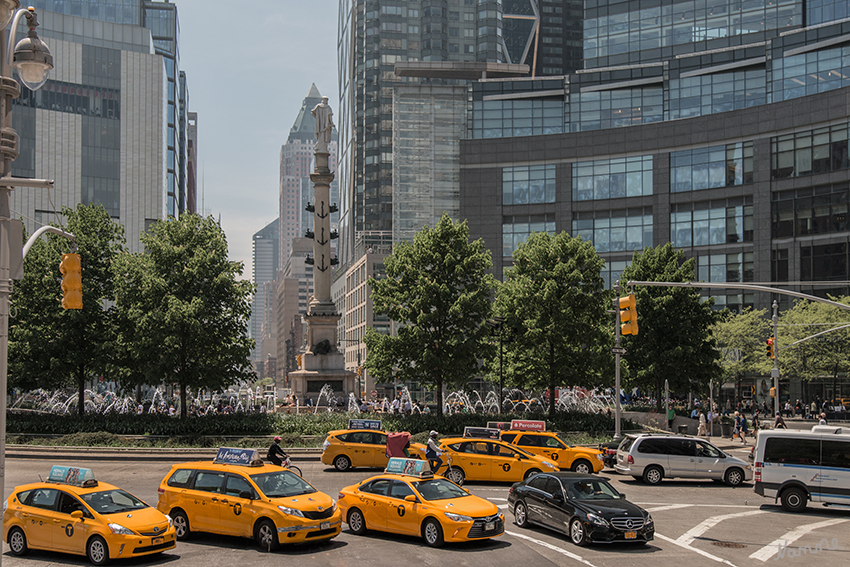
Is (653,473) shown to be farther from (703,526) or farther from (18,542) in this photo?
(18,542)

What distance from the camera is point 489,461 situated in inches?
971

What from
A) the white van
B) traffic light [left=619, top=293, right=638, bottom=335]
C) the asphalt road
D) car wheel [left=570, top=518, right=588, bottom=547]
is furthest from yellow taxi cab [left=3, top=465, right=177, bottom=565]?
the white van

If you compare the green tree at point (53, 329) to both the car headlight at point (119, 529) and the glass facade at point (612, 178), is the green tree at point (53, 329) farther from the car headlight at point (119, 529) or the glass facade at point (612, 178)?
the glass facade at point (612, 178)

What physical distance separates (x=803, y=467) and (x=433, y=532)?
1157cm

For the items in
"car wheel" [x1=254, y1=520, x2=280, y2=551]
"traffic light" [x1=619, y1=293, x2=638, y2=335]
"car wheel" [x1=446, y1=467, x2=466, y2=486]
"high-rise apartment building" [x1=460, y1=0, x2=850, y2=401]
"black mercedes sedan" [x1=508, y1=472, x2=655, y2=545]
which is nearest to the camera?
"car wheel" [x1=254, y1=520, x2=280, y2=551]

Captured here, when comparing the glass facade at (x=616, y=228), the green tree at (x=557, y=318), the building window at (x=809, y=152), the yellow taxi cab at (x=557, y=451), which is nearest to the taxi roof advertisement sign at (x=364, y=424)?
the yellow taxi cab at (x=557, y=451)

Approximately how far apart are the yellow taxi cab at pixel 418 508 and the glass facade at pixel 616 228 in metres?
66.7

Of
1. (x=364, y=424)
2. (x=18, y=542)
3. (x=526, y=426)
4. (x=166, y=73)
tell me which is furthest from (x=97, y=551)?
(x=166, y=73)

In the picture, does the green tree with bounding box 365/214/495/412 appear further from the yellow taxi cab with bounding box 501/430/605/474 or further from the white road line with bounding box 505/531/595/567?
the white road line with bounding box 505/531/595/567

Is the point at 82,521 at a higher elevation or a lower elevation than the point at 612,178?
lower

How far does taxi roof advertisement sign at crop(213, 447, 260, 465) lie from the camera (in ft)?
54.9

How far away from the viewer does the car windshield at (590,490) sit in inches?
665

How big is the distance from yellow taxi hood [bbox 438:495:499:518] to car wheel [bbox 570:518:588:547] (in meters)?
1.73

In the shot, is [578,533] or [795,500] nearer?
[578,533]
